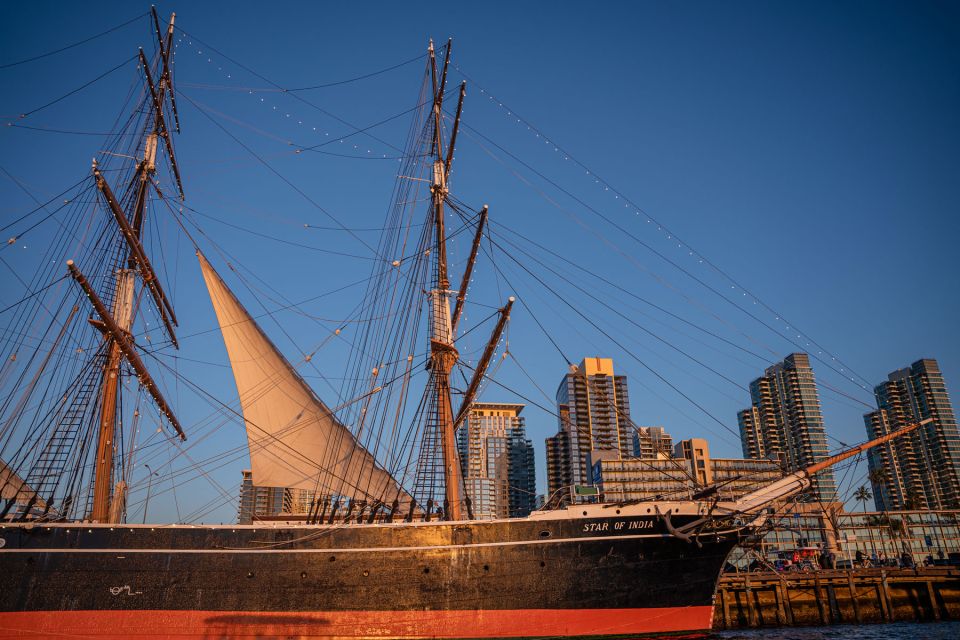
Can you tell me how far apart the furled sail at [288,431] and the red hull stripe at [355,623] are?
5.79 metres

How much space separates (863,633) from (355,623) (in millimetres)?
15965

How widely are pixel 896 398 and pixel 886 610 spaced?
10059 centimetres

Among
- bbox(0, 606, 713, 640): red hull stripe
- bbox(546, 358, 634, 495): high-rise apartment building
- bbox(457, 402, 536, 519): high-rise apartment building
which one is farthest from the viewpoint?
bbox(457, 402, 536, 519): high-rise apartment building

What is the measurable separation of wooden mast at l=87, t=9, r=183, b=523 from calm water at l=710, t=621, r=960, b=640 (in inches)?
835

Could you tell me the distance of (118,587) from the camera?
1798 centimetres

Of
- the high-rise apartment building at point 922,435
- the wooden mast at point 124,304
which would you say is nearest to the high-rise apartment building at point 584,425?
the high-rise apartment building at point 922,435

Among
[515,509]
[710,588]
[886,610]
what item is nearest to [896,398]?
[515,509]

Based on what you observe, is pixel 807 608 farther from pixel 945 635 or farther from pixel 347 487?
pixel 347 487

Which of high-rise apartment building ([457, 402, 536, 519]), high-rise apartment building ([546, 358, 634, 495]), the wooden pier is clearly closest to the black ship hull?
the wooden pier

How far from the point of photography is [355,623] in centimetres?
1708

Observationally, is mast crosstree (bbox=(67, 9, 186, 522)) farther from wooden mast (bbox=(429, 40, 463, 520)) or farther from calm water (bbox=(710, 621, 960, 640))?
calm water (bbox=(710, 621, 960, 640))

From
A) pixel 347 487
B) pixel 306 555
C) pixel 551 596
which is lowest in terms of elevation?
pixel 551 596

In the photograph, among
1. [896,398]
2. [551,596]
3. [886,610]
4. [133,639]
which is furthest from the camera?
[896,398]

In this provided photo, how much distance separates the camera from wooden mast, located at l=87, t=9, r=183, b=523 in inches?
871
